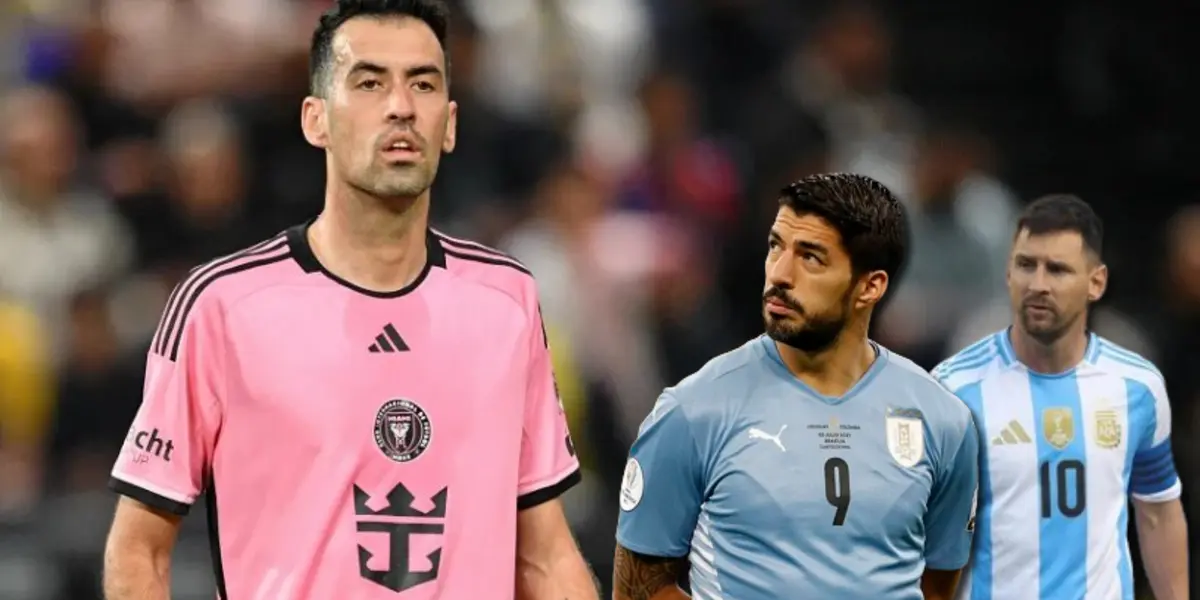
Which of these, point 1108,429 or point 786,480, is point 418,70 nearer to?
point 786,480

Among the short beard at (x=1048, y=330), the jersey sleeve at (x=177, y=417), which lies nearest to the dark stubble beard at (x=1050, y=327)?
the short beard at (x=1048, y=330)

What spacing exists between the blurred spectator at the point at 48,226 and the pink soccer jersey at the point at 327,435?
200 inches

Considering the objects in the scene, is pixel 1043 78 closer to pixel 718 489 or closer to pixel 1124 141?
pixel 1124 141

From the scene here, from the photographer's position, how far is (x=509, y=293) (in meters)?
3.92

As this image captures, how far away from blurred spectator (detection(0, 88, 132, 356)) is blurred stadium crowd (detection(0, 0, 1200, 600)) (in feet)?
0.05

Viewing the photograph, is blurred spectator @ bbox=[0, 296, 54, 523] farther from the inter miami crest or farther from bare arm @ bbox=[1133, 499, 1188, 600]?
the inter miami crest

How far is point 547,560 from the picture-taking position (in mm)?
3867

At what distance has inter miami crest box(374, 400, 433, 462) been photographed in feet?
12.0

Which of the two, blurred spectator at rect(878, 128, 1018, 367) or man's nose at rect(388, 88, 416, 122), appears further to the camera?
blurred spectator at rect(878, 128, 1018, 367)

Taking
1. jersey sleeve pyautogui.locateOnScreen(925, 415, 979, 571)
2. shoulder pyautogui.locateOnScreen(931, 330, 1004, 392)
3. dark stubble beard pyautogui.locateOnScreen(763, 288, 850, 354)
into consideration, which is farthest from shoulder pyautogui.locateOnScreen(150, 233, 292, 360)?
shoulder pyautogui.locateOnScreen(931, 330, 1004, 392)

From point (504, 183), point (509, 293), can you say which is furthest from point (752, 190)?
point (509, 293)

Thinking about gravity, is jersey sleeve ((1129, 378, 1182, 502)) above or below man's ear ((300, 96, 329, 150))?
below

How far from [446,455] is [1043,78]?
27.0ft

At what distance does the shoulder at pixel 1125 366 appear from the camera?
618 cm
